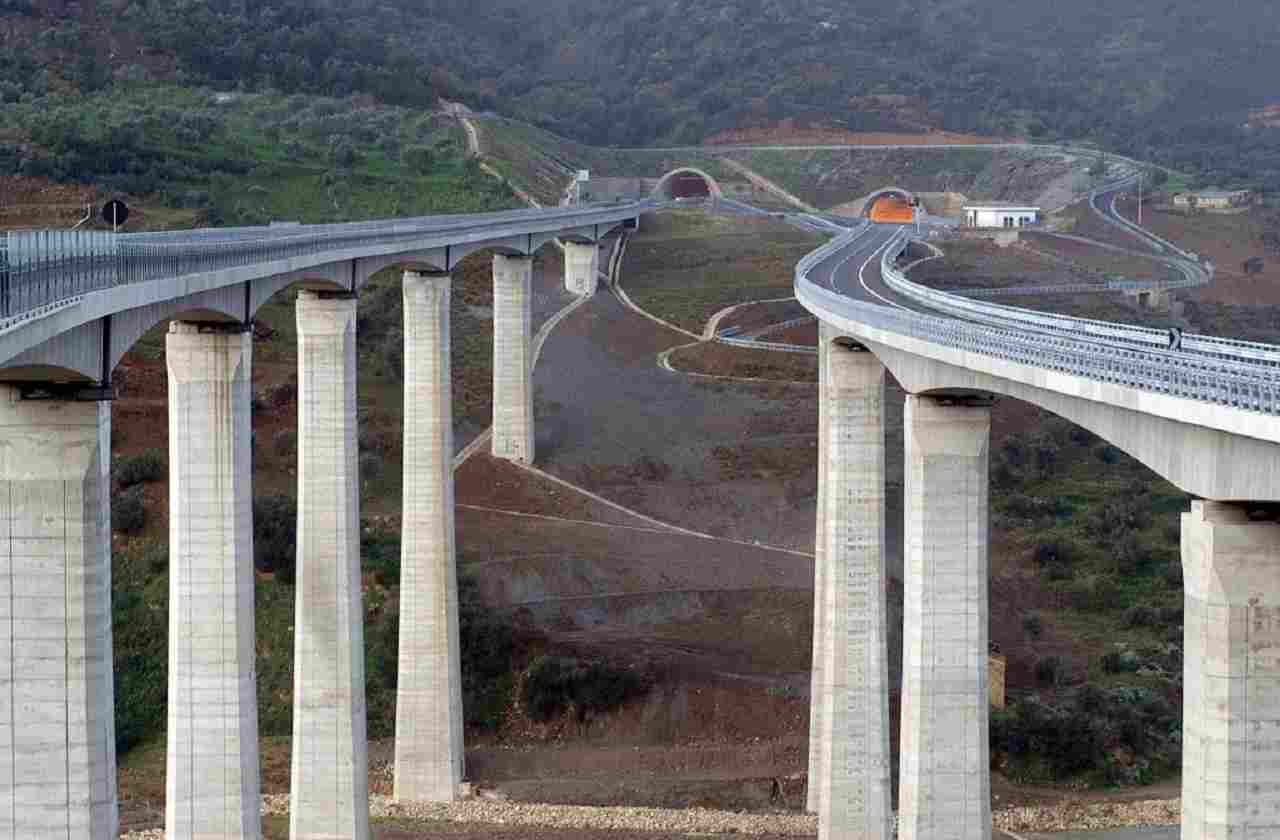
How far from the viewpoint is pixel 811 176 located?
156 metres

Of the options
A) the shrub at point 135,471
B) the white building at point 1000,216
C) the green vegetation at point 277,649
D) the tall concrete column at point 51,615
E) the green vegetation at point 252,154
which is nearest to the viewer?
the tall concrete column at point 51,615

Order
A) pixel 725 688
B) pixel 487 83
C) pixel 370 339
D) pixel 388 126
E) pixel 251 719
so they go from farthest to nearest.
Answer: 1. pixel 487 83
2. pixel 388 126
3. pixel 370 339
4. pixel 725 688
5. pixel 251 719

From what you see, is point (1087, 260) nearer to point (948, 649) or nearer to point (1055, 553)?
point (1055, 553)

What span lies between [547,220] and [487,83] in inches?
4107

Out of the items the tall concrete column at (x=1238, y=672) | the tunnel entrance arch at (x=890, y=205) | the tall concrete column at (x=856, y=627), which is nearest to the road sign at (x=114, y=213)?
the tall concrete column at (x=1238, y=672)

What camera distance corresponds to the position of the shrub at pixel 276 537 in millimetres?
66750

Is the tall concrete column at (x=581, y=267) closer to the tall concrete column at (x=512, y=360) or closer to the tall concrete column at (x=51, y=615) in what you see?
the tall concrete column at (x=512, y=360)

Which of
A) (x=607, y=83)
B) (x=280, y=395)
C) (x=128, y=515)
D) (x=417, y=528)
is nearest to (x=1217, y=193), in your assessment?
(x=280, y=395)

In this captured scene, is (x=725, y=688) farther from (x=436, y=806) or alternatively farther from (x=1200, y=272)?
(x=1200, y=272)

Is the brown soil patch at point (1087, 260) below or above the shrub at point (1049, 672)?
above

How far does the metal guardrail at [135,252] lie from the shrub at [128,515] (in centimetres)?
1574

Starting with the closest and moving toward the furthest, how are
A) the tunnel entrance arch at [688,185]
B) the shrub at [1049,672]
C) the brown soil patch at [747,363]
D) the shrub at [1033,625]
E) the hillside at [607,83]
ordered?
the shrub at [1049,672]
the shrub at [1033,625]
the brown soil patch at [747,363]
the hillside at [607,83]
the tunnel entrance arch at [688,185]

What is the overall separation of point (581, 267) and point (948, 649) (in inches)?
2622

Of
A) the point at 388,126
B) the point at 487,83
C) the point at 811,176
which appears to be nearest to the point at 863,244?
the point at 388,126
